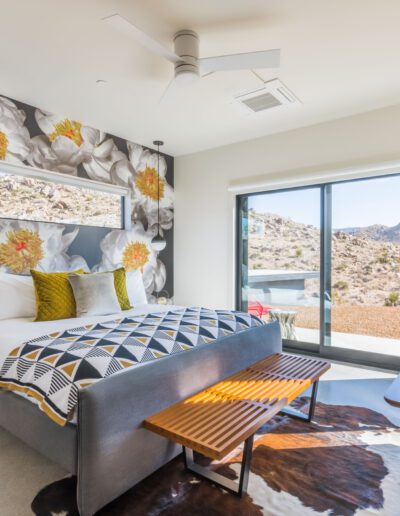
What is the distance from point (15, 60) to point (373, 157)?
3193 millimetres

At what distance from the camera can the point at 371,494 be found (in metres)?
1.62

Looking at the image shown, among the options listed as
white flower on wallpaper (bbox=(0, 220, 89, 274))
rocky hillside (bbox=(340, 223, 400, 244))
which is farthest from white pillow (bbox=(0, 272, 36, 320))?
rocky hillside (bbox=(340, 223, 400, 244))

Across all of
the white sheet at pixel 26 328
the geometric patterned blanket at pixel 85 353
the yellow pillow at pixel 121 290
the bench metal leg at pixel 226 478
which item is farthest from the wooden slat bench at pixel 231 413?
the yellow pillow at pixel 121 290

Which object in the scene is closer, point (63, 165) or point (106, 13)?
point (106, 13)

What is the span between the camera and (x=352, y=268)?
3.65 metres

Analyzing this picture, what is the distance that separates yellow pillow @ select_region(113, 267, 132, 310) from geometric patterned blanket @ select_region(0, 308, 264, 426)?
0.79 m

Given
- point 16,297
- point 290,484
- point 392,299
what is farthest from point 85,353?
point 392,299

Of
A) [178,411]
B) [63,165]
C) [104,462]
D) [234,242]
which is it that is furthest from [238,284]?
[104,462]

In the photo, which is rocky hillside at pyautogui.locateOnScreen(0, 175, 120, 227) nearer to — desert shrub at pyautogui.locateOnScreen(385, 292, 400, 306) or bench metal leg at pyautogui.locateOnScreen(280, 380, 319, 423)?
bench metal leg at pyautogui.locateOnScreen(280, 380, 319, 423)

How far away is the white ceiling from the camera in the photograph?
205 cm

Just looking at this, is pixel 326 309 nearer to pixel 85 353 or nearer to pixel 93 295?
pixel 93 295

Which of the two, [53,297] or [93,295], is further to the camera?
[93,295]

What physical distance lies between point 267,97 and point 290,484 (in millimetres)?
2921

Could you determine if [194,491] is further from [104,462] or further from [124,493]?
[104,462]
